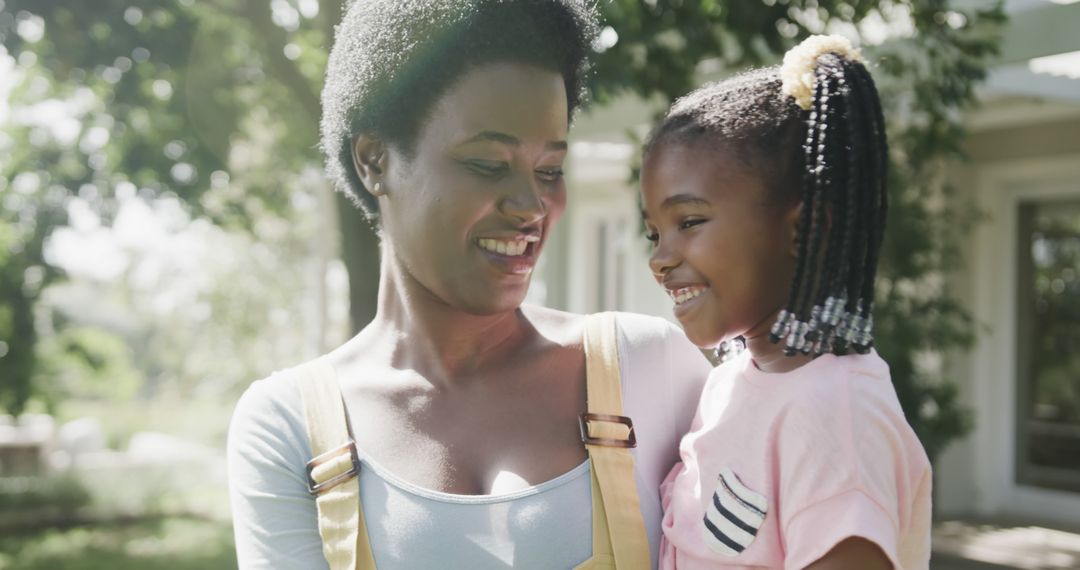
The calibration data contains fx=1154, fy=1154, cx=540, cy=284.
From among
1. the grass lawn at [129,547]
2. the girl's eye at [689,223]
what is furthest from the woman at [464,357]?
the grass lawn at [129,547]

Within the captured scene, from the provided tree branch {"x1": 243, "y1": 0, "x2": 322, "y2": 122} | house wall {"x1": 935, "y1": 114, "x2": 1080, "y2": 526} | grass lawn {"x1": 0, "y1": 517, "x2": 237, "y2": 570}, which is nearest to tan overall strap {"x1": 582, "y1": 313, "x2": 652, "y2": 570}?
tree branch {"x1": 243, "y1": 0, "x2": 322, "y2": 122}

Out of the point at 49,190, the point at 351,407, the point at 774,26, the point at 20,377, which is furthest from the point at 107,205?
the point at 351,407

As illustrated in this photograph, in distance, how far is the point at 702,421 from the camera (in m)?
1.84

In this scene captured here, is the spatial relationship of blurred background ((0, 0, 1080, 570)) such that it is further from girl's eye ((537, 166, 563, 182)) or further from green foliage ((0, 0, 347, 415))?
girl's eye ((537, 166, 563, 182))

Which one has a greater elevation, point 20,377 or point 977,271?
point 977,271

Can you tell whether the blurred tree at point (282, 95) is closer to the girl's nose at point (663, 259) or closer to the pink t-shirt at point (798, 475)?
the girl's nose at point (663, 259)

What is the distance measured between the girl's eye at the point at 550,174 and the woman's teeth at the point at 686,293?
0.86 feet

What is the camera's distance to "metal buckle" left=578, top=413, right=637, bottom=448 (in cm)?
176

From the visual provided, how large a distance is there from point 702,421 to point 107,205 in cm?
695

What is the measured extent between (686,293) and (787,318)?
184mm

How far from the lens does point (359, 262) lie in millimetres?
5172

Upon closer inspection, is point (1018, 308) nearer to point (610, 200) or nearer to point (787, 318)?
point (610, 200)

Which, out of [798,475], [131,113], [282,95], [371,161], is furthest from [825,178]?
[282,95]

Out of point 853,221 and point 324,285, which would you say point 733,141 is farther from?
point 324,285
